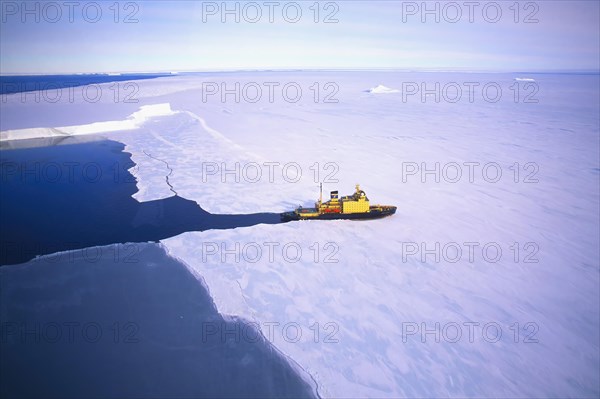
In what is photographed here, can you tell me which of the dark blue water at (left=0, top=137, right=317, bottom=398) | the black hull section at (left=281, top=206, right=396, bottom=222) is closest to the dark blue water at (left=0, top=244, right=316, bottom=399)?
the dark blue water at (left=0, top=137, right=317, bottom=398)

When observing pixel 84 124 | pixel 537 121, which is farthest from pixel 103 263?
pixel 537 121

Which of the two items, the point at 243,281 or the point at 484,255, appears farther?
the point at 484,255

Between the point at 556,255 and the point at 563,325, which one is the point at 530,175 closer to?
the point at 556,255

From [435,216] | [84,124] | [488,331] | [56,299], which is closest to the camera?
[488,331]

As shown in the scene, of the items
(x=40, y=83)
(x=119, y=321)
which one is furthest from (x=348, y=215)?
(x=40, y=83)

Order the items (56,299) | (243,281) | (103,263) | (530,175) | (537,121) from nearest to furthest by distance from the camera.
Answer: (56,299)
(243,281)
(103,263)
(530,175)
(537,121)

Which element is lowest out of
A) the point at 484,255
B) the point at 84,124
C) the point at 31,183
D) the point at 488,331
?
the point at 488,331

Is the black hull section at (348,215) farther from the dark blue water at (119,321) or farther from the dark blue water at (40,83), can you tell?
the dark blue water at (40,83)

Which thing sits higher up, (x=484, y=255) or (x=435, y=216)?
(x=435, y=216)
